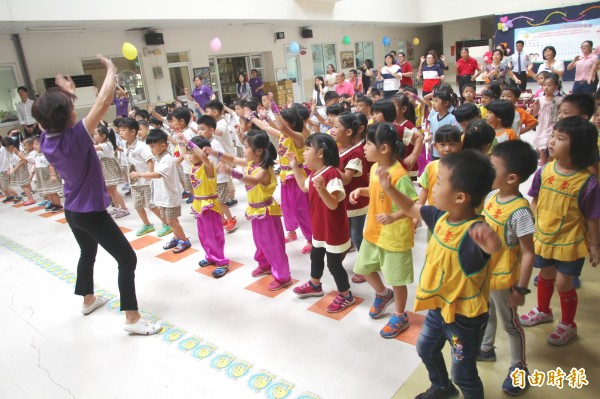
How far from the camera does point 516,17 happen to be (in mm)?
14102

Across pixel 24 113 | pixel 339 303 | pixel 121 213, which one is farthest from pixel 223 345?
pixel 24 113

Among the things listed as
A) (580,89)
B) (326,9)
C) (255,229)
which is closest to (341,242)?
(255,229)

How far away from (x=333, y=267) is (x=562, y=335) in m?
1.18

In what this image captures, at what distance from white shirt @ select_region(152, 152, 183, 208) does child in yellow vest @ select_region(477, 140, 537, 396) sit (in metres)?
2.57

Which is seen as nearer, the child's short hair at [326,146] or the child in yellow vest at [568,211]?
the child in yellow vest at [568,211]

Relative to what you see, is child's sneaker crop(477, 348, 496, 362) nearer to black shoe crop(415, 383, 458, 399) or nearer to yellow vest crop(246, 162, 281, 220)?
black shoe crop(415, 383, 458, 399)

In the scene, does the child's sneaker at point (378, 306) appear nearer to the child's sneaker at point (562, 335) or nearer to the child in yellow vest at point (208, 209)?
the child's sneaker at point (562, 335)

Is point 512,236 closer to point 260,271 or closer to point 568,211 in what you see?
point 568,211

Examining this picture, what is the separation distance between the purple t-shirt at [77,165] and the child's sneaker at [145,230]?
1.93 meters

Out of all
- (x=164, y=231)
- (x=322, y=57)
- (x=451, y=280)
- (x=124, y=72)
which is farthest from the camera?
(x=322, y=57)

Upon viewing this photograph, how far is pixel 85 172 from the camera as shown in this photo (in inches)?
90.3

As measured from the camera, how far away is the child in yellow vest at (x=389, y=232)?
2.04 metres

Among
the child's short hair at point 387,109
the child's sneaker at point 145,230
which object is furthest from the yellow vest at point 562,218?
the child's sneaker at point 145,230

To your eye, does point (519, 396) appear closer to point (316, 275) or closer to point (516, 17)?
point (316, 275)
